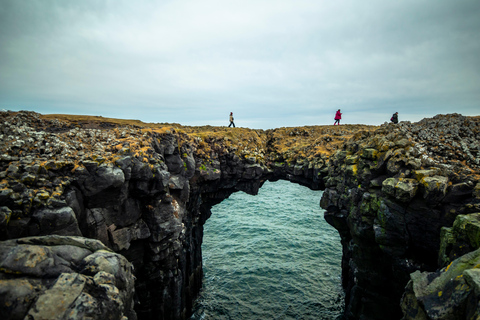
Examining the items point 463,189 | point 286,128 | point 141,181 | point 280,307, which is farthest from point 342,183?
point 286,128

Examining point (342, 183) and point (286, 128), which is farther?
point (286, 128)

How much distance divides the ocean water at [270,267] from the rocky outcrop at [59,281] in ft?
77.2

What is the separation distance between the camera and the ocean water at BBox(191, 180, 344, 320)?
29875mm

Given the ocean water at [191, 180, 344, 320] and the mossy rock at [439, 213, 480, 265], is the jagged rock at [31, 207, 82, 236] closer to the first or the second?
the mossy rock at [439, 213, 480, 265]

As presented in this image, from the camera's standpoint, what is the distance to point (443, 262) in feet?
44.9

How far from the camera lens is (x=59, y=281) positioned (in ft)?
28.3

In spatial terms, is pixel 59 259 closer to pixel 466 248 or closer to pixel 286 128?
pixel 466 248

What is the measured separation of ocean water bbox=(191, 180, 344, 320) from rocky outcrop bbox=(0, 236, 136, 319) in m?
23.5

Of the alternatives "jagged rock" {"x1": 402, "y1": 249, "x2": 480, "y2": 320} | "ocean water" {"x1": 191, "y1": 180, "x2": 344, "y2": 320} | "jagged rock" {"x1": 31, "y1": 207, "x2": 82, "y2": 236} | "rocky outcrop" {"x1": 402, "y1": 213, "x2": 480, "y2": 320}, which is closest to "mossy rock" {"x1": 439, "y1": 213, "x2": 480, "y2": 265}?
"rocky outcrop" {"x1": 402, "y1": 213, "x2": 480, "y2": 320}

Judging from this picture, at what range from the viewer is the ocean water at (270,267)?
2988 cm

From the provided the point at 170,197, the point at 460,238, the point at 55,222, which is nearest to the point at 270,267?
the point at 170,197

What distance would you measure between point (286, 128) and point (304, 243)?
24600mm

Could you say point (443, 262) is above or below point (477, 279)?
below

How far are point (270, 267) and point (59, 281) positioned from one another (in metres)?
34.2
